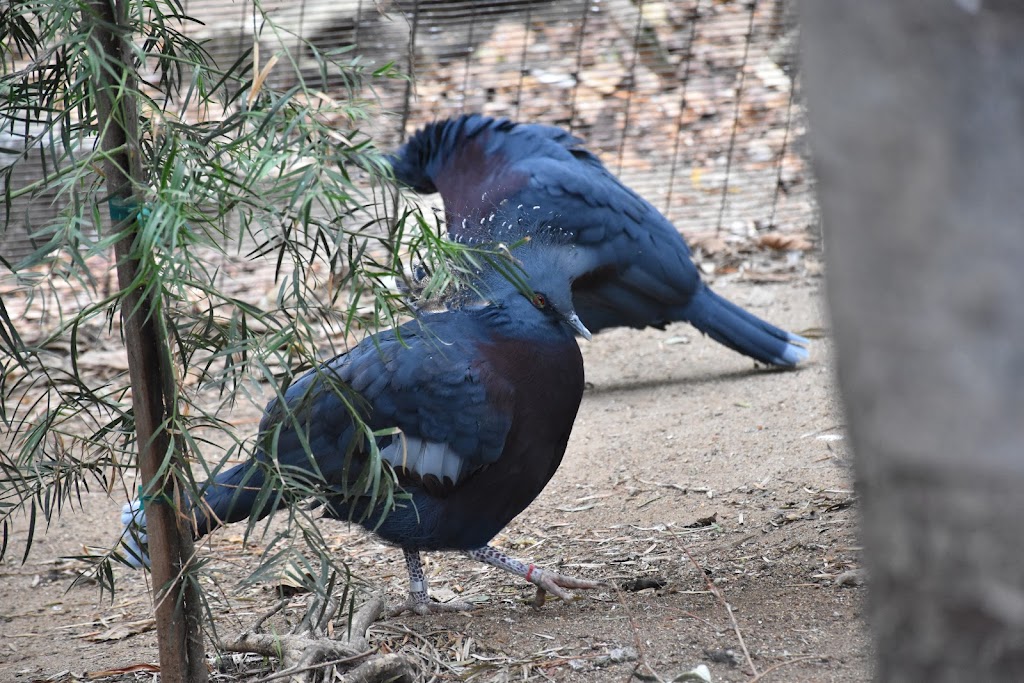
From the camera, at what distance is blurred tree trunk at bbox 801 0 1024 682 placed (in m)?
0.91

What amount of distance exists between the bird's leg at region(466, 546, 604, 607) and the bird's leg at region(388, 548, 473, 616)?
16cm

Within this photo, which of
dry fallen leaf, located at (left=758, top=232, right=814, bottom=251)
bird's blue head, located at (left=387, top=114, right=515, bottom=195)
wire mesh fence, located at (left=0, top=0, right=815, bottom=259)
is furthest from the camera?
wire mesh fence, located at (left=0, top=0, right=815, bottom=259)

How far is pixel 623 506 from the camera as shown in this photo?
3543 mm

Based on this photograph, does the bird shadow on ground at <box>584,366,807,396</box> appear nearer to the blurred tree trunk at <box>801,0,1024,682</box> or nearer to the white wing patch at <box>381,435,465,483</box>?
the white wing patch at <box>381,435,465,483</box>

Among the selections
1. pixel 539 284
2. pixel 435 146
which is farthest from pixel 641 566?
pixel 435 146

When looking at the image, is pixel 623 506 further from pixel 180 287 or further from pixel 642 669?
pixel 180 287

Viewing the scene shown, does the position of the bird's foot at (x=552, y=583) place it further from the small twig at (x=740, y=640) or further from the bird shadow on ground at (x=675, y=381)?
the bird shadow on ground at (x=675, y=381)

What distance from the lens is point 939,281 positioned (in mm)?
929

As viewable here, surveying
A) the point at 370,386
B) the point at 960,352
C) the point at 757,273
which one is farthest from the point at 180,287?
the point at 757,273

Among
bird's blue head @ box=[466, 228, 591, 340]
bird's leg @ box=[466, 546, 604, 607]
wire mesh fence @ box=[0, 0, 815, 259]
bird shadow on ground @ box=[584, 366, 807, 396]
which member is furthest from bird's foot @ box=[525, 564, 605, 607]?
wire mesh fence @ box=[0, 0, 815, 259]

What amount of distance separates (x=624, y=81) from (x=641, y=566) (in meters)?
5.27

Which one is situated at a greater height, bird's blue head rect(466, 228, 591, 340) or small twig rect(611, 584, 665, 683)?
bird's blue head rect(466, 228, 591, 340)

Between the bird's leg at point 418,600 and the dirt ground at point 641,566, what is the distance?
0.14ft

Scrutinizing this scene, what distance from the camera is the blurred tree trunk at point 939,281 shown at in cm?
91
